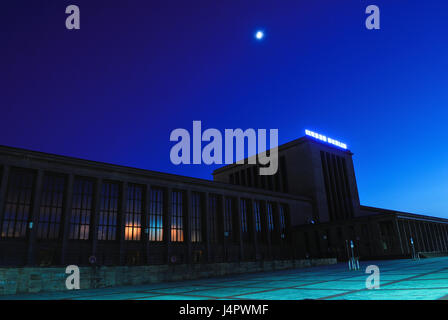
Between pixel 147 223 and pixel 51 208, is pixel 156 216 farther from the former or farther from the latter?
pixel 51 208

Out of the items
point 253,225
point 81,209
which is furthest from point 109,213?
point 253,225

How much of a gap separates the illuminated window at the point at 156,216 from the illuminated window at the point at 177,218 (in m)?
2.18

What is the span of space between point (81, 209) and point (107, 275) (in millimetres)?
27012

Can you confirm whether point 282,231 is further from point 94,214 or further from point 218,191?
point 94,214

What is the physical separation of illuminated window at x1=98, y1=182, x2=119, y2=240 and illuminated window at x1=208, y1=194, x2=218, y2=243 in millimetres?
17268

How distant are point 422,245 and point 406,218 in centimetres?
903

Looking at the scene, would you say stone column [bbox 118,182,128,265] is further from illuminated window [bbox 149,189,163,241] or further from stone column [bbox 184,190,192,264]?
stone column [bbox 184,190,192,264]

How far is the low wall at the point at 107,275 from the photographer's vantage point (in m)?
15.6

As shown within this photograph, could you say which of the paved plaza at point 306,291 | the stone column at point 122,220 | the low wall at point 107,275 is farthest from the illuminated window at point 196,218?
the paved plaza at point 306,291

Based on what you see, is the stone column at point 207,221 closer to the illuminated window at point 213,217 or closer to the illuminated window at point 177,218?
the illuminated window at point 213,217

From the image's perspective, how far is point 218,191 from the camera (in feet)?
188

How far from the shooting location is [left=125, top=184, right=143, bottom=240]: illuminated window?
46.0 m

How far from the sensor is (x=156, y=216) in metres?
49.3

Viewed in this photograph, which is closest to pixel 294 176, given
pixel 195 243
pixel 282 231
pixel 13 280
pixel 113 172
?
pixel 282 231
